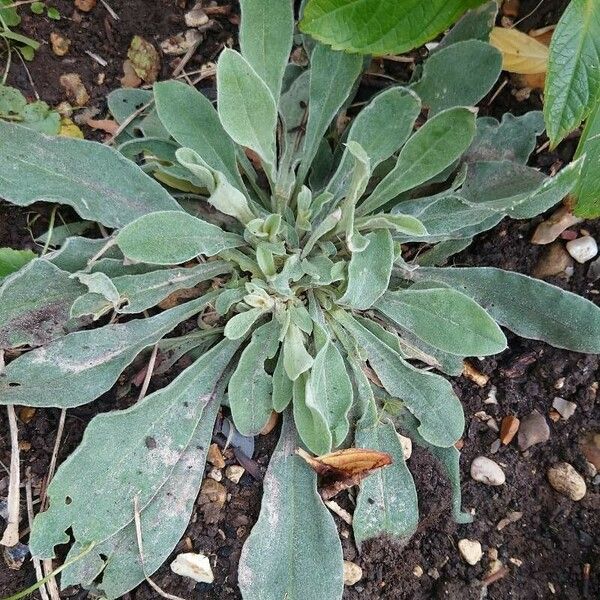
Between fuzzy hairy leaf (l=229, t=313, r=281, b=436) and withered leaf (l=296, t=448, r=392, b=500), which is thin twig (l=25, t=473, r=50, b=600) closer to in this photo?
fuzzy hairy leaf (l=229, t=313, r=281, b=436)

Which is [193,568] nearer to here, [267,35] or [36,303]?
[36,303]

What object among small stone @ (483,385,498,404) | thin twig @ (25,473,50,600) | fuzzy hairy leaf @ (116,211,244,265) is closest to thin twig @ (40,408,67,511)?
thin twig @ (25,473,50,600)

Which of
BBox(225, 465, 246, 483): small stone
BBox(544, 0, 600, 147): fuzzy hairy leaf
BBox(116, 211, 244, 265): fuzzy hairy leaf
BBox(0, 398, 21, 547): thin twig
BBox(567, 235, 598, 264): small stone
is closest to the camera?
BBox(544, 0, 600, 147): fuzzy hairy leaf

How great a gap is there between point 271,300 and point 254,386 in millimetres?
173

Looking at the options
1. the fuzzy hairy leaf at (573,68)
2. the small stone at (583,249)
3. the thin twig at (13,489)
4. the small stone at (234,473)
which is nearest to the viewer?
the fuzzy hairy leaf at (573,68)

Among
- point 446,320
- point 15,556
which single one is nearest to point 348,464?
point 446,320

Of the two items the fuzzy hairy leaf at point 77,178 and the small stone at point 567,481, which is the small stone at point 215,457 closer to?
the fuzzy hairy leaf at point 77,178

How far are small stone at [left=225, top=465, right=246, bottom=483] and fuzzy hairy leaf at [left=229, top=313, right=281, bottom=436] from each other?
0.41 feet

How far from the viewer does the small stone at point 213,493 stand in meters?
1.46

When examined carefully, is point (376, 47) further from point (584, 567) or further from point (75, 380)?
point (584, 567)

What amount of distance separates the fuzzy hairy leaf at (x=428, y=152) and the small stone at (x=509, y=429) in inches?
21.4

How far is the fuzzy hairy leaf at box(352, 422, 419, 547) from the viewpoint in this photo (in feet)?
4.69

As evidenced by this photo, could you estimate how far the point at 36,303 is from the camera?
1362mm

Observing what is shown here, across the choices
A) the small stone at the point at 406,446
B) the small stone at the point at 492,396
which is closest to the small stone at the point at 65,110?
the small stone at the point at 406,446
